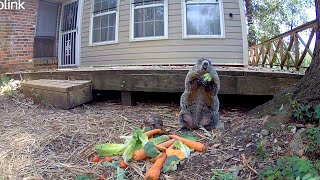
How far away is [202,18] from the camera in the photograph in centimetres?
753

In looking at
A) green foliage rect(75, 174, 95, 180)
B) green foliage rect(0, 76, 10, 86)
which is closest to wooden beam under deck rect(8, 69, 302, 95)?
green foliage rect(75, 174, 95, 180)

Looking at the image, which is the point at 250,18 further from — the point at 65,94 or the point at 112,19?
the point at 65,94

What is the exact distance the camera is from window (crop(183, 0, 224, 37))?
7.48 m

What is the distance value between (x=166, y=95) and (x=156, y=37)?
3.58 metres

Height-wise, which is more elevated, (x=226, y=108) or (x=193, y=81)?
(x=193, y=81)

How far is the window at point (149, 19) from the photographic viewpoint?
7.80 m

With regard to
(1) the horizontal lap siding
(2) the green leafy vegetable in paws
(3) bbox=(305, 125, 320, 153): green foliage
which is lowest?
(3) bbox=(305, 125, 320, 153): green foliage

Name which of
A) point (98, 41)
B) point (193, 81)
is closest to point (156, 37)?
point (98, 41)

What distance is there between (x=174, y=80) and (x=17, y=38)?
6066 millimetres

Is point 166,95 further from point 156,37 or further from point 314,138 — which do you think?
point 156,37

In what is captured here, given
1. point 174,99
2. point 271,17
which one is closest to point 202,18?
point 174,99

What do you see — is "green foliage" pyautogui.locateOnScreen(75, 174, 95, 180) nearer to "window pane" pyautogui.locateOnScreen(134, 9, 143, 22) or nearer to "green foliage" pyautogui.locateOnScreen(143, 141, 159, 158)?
"green foliage" pyautogui.locateOnScreen(143, 141, 159, 158)

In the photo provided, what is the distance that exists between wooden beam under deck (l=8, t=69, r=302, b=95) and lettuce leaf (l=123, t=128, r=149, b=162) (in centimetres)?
152

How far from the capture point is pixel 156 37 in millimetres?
7836
